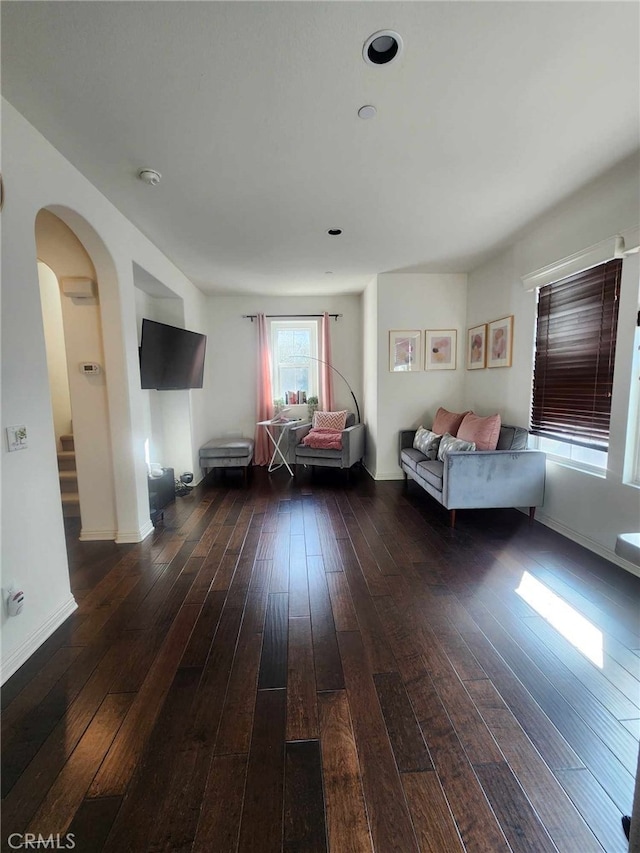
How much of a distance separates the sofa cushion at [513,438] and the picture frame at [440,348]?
1325 mm

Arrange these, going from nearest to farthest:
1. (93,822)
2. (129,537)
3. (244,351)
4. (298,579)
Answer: (93,822)
(298,579)
(129,537)
(244,351)

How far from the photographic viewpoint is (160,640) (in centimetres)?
169

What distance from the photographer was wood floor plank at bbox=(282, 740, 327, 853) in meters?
0.92

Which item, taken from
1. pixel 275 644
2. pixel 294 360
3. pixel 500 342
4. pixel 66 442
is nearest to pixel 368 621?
pixel 275 644

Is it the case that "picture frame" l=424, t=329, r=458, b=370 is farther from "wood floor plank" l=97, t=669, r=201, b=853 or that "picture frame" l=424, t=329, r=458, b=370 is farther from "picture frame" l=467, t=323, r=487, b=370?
"wood floor plank" l=97, t=669, r=201, b=853

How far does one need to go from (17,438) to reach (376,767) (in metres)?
1.99

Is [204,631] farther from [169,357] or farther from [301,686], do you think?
[169,357]

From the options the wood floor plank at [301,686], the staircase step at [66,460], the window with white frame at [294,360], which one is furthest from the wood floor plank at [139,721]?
the window with white frame at [294,360]

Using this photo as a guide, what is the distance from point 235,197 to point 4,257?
1447mm

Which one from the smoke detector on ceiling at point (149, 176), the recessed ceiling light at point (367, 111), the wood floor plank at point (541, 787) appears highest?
the recessed ceiling light at point (367, 111)

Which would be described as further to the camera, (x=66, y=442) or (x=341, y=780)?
A: (x=66, y=442)

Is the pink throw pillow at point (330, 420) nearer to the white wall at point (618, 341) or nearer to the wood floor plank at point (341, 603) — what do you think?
the white wall at point (618, 341)

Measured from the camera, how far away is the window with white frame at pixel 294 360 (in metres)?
5.34

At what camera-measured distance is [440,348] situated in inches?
166
